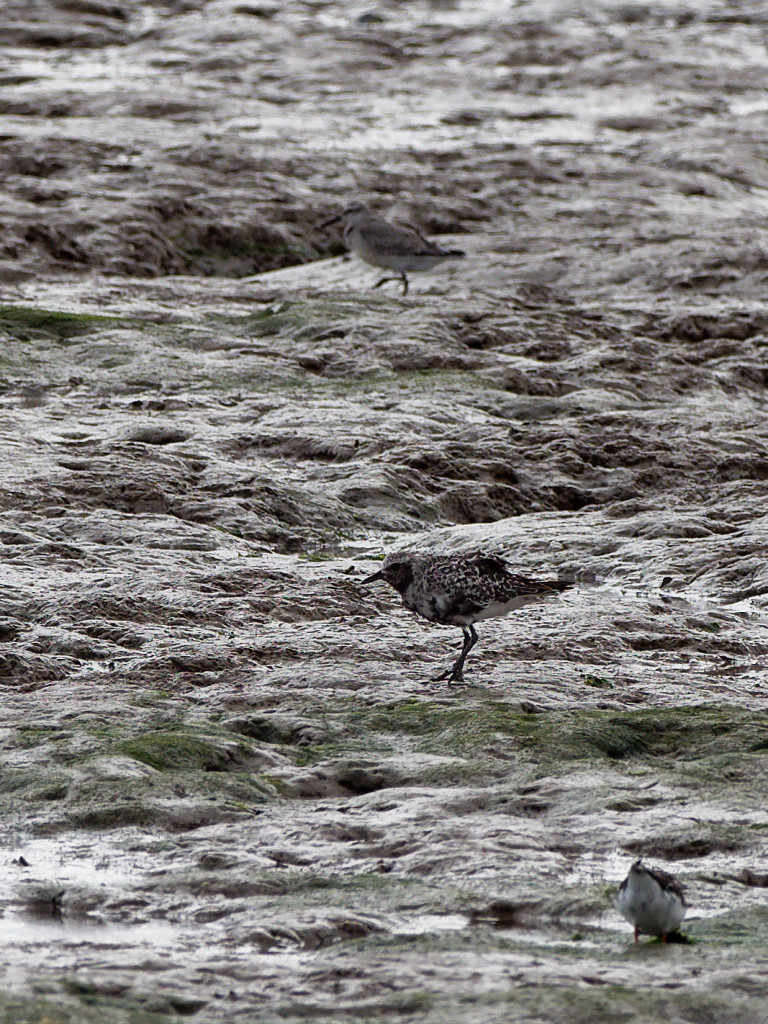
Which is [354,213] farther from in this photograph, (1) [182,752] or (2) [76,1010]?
(2) [76,1010]

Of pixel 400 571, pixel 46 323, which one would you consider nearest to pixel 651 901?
pixel 400 571

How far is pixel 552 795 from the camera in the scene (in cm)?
561

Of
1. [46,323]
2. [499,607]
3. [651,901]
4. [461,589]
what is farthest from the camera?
[46,323]

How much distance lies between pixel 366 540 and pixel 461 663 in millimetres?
2365

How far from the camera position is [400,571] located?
7.19 meters

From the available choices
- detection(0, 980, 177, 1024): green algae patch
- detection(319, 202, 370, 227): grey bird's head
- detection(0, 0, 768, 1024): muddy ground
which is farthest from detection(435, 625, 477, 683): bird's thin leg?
detection(319, 202, 370, 227): grey bird's head

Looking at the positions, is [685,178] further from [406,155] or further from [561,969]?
[561,969]

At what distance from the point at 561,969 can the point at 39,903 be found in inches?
64.6

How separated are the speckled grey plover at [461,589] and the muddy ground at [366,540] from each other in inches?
11.5

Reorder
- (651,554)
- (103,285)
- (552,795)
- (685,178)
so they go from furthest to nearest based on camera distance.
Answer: (685,178)
(103,285)
(651,554)
(552,795)

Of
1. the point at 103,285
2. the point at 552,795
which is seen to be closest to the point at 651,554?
the point at 552,795

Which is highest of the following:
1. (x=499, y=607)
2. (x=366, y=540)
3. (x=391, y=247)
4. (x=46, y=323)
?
(x=499, y=607)

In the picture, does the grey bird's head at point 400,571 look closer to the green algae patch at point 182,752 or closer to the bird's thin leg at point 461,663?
the bird's thin leg at point 461,663

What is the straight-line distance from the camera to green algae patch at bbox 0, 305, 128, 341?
463 inches
